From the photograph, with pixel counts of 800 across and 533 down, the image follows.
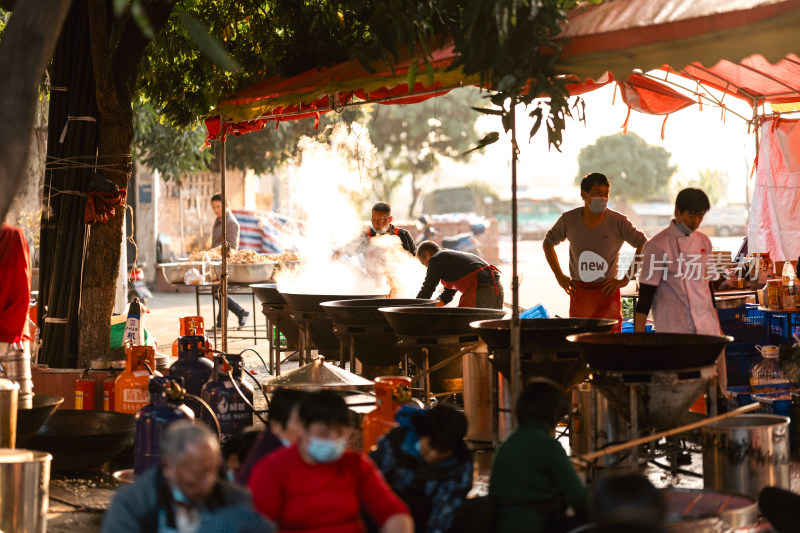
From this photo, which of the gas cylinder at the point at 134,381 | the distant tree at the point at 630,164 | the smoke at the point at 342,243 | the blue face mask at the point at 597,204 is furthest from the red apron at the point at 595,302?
the distant tree at the point at 630,164

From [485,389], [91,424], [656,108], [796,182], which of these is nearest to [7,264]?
[91,424]

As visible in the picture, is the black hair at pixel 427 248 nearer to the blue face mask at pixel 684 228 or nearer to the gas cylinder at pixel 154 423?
the blue face mask at pixel 684 228

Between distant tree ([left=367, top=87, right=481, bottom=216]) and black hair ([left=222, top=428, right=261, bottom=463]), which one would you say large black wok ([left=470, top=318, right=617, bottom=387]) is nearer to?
black hair ([left=222, top=428, right=261, bottom=463])

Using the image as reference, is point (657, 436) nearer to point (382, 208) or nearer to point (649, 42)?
point (649, 42)

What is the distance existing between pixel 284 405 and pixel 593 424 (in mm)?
2967

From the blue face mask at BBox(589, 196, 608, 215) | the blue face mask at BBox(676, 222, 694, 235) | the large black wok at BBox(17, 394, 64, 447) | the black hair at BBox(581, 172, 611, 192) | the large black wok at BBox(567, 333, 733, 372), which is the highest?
the black hair at BBox(581, 172, 611, 192)

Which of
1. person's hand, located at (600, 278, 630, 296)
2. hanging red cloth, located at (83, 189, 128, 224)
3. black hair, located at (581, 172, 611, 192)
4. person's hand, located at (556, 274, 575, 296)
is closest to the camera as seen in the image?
black hair, located at (581, 172, 611, 192)

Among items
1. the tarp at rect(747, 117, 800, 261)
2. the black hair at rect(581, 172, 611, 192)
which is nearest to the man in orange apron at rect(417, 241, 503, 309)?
the black hair at rect(581, 172, 611, 192)

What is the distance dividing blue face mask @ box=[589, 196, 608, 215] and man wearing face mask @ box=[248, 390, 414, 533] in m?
4.44

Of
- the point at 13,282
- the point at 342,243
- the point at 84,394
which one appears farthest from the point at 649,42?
the point at 342,243

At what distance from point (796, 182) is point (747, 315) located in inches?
125

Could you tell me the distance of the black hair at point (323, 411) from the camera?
144 inches

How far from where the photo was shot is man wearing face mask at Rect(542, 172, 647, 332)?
789cm

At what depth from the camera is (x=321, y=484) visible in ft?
12.2
